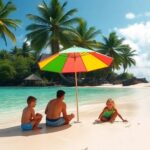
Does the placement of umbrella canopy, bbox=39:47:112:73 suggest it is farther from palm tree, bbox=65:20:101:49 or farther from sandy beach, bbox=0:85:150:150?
palm tree, bbox=65:20:101:49

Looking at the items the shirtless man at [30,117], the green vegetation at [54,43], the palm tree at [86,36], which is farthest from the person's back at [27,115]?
the palm tree at [86,36]

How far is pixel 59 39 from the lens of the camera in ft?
124

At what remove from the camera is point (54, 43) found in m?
38.8

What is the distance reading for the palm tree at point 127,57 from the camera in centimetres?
5219

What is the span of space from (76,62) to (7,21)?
28496mm

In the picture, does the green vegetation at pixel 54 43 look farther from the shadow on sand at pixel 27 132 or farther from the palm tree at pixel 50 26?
the shadow on sand at pixel 27 132

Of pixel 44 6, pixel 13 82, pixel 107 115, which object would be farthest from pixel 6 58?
pixel 107 115

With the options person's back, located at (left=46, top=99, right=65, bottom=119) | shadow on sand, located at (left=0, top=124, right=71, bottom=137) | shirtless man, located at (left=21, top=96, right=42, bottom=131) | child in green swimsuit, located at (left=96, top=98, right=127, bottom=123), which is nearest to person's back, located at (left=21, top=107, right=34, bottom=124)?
shirtless man, located at (left=21, top=96, right=42, bottom=131)

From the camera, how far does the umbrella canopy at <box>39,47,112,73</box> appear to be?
815 centimetres

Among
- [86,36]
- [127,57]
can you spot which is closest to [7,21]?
[86,36]

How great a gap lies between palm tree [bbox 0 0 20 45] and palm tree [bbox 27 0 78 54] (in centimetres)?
242

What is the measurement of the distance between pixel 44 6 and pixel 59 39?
488 cm

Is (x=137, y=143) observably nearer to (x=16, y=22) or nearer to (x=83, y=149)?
(x=83, y=149)

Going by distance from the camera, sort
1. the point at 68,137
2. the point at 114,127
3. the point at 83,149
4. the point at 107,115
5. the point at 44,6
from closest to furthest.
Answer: the point at 83,149 < the point at 68,137 < the point at 114,127 < the point at 107,115 < the point at 44,6
